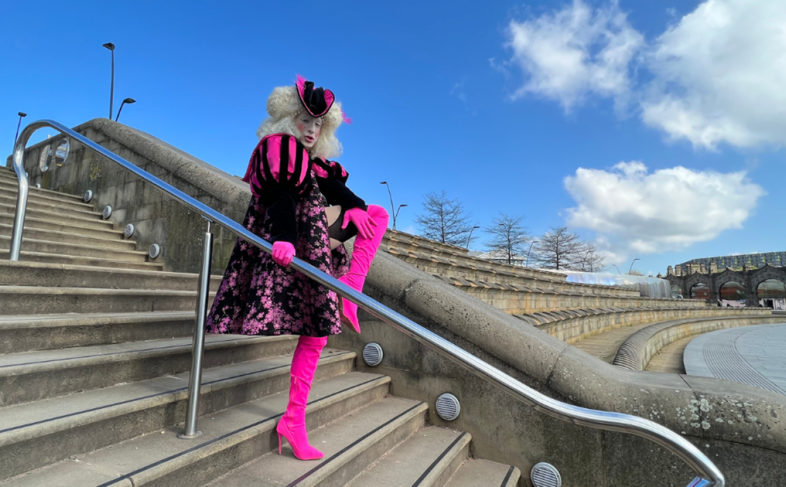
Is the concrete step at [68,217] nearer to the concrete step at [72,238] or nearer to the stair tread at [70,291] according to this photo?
the concrete step at [72,238]

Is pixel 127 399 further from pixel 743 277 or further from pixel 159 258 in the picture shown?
pixel 743 277

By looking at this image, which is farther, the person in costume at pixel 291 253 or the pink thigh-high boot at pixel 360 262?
the pink thigh-high boot at pixel 360 262

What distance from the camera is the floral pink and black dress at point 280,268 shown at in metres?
1.72

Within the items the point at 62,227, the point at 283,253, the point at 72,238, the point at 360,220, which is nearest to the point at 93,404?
the point at 283,253

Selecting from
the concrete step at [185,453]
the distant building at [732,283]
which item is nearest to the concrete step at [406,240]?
the concrete step at [185,453]

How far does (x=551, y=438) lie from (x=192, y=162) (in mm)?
4567

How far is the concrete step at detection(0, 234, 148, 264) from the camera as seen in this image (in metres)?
3.76

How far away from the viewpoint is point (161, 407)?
1.82 meters

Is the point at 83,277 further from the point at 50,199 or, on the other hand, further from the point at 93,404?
the point at 50,199

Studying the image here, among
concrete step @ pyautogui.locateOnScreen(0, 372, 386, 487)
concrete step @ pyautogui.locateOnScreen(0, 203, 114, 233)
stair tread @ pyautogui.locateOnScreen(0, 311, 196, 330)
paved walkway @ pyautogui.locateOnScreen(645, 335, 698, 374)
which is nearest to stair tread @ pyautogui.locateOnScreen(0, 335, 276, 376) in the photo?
stair tread @ pyautogui.locateOnScreen(0, 311, 196, 330)

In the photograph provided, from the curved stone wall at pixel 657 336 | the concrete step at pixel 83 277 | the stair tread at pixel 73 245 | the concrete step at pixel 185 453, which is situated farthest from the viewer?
the curved stone wall at pixel 657 336

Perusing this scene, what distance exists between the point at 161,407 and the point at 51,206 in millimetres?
4662

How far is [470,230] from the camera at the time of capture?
31641mm

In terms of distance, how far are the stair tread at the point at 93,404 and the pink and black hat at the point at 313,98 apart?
1.47 meters
